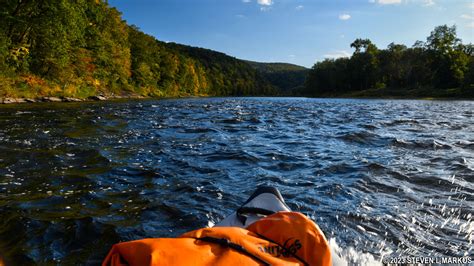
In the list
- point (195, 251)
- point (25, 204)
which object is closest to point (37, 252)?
point (25, 204)

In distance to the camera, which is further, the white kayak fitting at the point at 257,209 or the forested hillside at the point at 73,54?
the forested hillside at the point at 73,54

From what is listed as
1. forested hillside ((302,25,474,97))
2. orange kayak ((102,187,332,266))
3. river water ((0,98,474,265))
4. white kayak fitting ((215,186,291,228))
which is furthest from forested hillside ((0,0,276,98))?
forested hillside ((302,25,474,97))

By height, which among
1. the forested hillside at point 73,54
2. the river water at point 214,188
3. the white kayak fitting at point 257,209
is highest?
the forested hillside at point 73,54

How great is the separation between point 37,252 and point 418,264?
167 inches

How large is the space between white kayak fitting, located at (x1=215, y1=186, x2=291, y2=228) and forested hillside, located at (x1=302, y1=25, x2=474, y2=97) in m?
67.0

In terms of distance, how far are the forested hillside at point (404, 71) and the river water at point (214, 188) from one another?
202ft

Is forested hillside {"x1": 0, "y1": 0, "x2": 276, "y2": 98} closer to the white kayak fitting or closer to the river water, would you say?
the river water

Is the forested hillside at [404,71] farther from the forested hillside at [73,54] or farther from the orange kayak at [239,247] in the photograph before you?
the orange kayak at [239,247]

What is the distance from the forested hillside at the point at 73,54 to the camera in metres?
26.0

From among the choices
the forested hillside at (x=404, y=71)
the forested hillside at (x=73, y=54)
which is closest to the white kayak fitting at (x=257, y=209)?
the forested hillside at (x=73, y=54)

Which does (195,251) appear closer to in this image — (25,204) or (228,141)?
(25,204)

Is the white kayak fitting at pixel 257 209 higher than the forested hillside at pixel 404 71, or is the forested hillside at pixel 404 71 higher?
the forested hillside at pixel 404 71

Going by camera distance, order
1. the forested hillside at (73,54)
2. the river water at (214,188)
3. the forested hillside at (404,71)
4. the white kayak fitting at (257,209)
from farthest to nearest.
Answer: the forested hillside at (404,71) → the forested hillside at (73,54) → the river water at (214,188) → the white kayak fitting at (257,209)

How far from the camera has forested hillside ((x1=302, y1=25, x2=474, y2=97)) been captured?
225 feet
